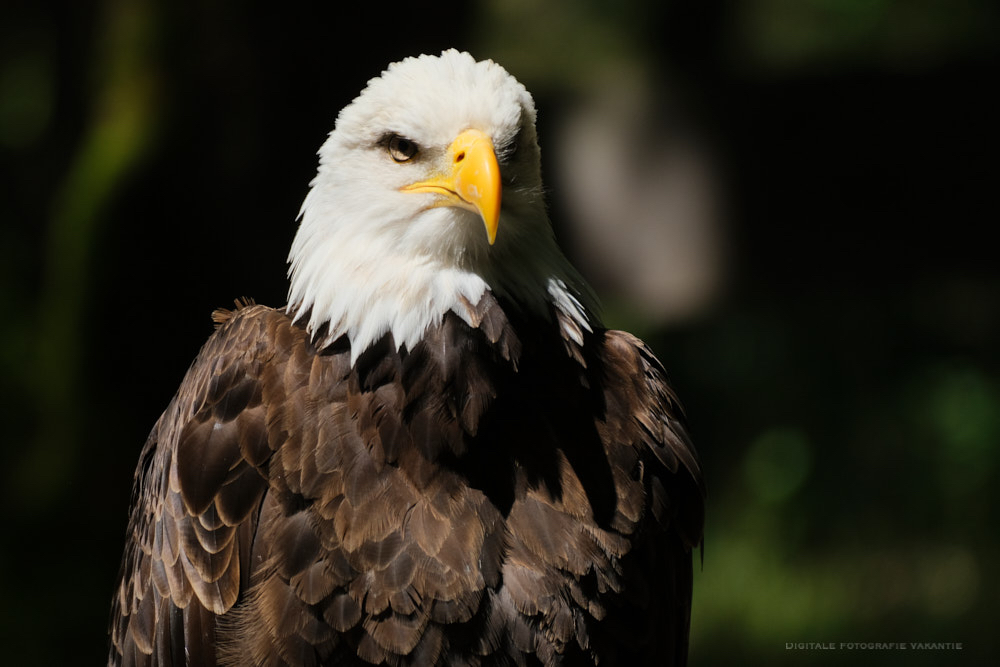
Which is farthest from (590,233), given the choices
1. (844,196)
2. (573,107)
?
(844,196)

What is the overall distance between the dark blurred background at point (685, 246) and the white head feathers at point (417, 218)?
3.01 metres

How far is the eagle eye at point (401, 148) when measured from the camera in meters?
2.60

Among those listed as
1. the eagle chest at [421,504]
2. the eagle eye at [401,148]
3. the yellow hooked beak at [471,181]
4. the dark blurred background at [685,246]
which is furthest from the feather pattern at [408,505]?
the dark blurred background at [685,246]

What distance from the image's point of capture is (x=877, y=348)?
7359mm

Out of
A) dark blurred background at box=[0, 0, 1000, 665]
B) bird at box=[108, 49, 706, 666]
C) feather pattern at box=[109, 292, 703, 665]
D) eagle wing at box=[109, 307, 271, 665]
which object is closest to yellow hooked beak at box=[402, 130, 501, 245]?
bird at box=[108, 49, 706, 666]

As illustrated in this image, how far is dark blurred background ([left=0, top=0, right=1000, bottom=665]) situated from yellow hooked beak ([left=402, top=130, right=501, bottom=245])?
3.28 metres

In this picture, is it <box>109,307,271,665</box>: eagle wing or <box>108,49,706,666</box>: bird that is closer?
<box>108,49,706,666</box>: bird

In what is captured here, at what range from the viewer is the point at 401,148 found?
2.63 m

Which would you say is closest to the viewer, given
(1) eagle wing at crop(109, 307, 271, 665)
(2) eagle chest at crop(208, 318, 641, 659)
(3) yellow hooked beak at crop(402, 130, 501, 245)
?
(3) yellow hooked beak at crop(402, 130, 501, 245)

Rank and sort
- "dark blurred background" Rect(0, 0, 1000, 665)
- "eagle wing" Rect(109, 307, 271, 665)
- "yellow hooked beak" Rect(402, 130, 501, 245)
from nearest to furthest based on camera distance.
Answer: "yellow hooked beak" Rect(402, 130, 501, 245) < "eagle wing" Rect(109, 307, 271, 665) < "dark blurred background" Rect(0, 0, 1000, 665)

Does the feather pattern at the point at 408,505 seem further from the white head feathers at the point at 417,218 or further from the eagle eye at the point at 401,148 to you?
the eagle eye at the point at 401,148

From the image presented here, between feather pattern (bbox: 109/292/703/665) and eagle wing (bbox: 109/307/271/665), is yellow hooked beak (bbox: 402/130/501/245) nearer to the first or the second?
feather pattern (bbox: 109/292/703/665)

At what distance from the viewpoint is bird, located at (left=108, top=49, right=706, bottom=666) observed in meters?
2.53

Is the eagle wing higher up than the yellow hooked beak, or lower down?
lower down
